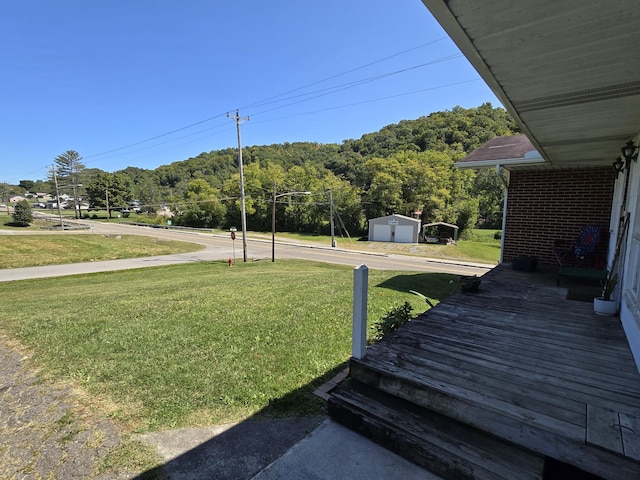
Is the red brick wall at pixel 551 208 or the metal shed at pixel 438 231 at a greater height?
the red brick wall at pixel 551 208

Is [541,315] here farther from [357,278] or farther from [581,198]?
[581,198]

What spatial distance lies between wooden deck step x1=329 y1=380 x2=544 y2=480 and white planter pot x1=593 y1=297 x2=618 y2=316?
8.78 feet

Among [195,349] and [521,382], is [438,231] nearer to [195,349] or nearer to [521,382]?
[195,349]

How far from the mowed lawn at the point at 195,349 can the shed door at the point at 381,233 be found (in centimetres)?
2204

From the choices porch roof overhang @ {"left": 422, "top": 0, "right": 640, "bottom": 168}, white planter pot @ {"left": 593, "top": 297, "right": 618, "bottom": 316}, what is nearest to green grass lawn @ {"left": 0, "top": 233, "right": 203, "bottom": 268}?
porch roof overhang @ {"left": 422, "top": 0, "right": 640, "bottom": 168}

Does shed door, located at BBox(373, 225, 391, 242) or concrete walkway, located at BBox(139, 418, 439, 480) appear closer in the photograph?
concrete walkway, located at BBox(139, 418, 439, 480)

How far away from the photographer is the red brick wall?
582cm

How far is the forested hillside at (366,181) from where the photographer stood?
108ft

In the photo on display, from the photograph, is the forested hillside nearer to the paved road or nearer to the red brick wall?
the paved road

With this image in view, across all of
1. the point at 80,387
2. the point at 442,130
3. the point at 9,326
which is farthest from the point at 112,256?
the point at 442,130

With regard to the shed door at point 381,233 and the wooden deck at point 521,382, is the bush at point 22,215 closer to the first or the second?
the shed door at point 381,233

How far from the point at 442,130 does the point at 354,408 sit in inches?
1842

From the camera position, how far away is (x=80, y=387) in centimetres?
321

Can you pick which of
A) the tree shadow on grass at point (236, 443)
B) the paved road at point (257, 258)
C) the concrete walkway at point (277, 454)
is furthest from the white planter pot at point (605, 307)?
the paved road at point (257, 258)
